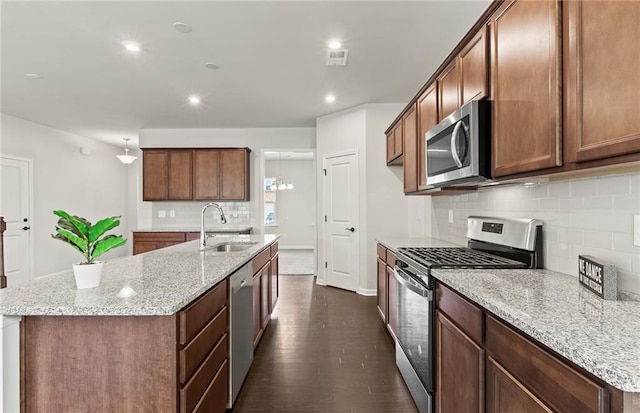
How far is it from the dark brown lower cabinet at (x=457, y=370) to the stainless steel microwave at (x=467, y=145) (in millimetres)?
791

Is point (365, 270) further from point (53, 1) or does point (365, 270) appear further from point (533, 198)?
point (53, 1)

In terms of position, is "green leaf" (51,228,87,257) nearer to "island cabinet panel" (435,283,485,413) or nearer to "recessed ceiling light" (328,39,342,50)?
"island cabinet panel" (435,283,485,413)

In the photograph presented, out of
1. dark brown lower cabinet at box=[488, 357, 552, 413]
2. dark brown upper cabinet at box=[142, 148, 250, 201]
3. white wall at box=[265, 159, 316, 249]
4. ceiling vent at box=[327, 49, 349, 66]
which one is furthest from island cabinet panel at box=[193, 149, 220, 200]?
dark brown lower cabinet at box=[488, 357, 552, 413]

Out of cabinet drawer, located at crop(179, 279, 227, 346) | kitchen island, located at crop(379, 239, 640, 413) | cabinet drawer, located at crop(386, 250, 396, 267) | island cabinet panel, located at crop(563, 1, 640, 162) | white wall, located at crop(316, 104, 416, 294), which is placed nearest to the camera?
kitchen island, located at crop(379, 239, 640, 413)

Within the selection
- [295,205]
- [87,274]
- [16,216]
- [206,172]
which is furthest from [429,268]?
[295,205]

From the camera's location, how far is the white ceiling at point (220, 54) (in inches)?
98.5

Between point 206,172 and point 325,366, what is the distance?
4144 mm

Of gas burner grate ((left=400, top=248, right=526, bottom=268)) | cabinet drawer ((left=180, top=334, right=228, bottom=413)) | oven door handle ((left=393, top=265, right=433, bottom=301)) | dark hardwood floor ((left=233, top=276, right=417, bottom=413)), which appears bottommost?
dark hardwood floor ((left=233, top=276, right=417, bottom=413))

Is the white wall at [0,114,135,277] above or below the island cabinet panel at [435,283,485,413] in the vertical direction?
above

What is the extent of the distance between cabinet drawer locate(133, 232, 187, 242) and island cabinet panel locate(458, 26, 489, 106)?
4750mm

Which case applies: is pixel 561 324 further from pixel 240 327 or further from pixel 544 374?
pixel 240 327

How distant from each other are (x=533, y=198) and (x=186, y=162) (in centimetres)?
526

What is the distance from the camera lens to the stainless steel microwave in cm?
176

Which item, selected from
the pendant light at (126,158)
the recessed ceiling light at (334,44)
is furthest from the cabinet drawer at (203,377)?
the pendant light at (126,158)
